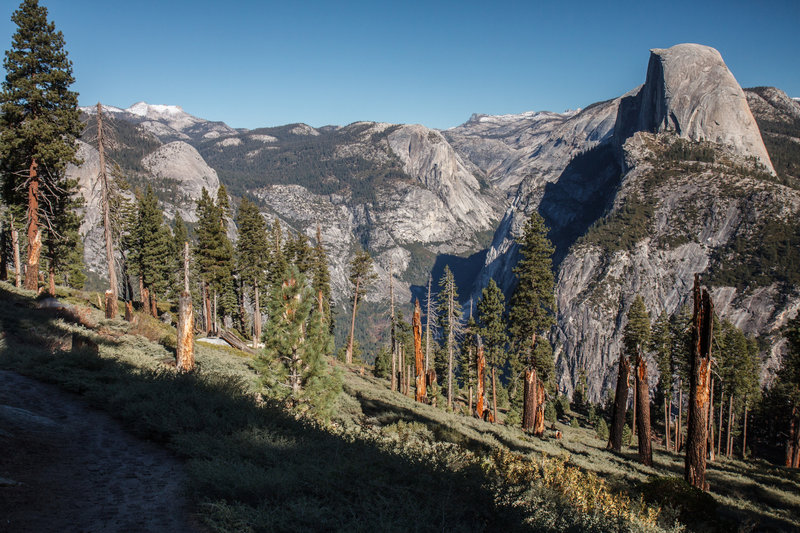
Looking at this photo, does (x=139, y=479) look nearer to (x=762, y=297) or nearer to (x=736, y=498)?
(x=736, y=498)

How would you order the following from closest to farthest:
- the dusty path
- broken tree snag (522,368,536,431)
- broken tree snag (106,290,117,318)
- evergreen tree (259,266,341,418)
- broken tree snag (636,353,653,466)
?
the dusty path → evergreen tree (259,266,341,418) → broken tree snag (636,353,653,466) → broken tree snag (106,290,117,318) → broken tree snag (522,368,536,431)

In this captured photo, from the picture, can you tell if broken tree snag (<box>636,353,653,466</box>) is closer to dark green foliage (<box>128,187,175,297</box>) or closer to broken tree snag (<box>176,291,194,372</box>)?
broken tree snag (<box>176,291,194,372</box>)

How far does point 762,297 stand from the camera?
397ft

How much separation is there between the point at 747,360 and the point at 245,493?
55.6 m

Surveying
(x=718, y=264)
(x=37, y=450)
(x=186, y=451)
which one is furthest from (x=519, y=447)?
(x=718, y=264)

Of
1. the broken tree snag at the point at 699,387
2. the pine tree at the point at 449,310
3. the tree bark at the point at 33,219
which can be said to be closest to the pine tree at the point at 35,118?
the tree bark at the point at 33,219

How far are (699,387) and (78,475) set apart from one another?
1853cm

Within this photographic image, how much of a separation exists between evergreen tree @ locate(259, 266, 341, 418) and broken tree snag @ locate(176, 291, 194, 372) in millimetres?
2597

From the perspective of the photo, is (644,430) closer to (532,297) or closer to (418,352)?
(532,297)

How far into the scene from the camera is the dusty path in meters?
5.03

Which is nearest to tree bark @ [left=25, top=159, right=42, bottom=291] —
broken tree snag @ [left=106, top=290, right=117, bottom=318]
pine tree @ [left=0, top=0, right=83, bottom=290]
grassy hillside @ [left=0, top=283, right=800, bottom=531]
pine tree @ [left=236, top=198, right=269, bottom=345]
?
pine tree @ [left=0, top=0, right=83, bottom=290]

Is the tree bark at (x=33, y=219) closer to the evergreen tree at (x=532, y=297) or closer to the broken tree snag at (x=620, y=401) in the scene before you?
the evergreen tree at (x=532, y=297)

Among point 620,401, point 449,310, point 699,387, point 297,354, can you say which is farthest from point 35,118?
point 620,401

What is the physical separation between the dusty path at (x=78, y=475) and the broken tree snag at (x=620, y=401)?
24758mm
